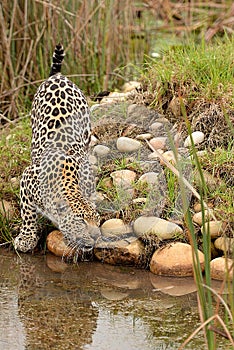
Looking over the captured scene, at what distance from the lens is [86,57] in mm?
7184

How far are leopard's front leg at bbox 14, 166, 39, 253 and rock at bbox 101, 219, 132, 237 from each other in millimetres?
434

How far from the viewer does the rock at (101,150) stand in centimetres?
574

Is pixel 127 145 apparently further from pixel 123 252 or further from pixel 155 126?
pixel 123 252

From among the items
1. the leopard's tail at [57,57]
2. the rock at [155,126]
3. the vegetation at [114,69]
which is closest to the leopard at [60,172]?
the leopard's tail at [57,57]

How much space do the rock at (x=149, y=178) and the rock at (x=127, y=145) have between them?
329 mm

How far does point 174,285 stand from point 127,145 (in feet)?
4.17

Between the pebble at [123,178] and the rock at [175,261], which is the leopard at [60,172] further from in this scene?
the rock at [175,261]

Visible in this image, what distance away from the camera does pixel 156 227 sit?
16.3 ft

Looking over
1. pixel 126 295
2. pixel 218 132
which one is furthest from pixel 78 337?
pixel 218 132

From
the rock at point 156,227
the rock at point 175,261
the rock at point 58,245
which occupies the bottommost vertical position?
the rock at point 58,245

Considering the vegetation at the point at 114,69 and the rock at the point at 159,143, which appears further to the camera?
the rock at the point at 159,143

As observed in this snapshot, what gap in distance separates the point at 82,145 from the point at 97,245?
775 mm

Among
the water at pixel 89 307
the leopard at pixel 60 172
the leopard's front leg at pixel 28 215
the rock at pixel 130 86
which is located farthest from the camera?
the rock at pixel 130 86

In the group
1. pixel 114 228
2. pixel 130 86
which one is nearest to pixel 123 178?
pixel 114 228
